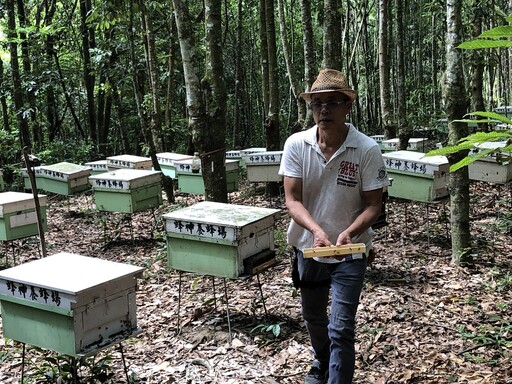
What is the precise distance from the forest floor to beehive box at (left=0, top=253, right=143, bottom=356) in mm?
438

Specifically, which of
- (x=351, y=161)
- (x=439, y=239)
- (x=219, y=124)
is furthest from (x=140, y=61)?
(x=351, y=161)

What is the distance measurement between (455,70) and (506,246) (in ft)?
8.21

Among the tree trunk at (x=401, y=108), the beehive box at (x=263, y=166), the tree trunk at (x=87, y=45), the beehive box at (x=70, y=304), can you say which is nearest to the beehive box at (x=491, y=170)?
the tree trunk at (x=401, y=108)

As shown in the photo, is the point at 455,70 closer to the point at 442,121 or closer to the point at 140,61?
the point at 442,121

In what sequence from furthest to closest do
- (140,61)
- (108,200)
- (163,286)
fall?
(140,61), (108,200), (163,286)

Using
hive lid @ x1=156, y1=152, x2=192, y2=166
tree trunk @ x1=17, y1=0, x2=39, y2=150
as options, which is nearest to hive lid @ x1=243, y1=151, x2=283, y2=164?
hive lid @ x1=156, y1=152, x2=192, y2=166

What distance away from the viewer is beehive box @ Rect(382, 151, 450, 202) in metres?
6.73

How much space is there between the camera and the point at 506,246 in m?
6.91

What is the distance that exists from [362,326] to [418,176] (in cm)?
266

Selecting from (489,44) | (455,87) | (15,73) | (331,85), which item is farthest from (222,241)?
(15,73)

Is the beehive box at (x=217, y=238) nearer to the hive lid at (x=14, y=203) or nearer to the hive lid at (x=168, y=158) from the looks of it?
the hive lid at (x=14, y=203)

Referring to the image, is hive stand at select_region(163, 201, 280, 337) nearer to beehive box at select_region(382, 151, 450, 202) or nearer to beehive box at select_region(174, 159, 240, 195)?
beehive box at select_region(382, 151, 450, 202)

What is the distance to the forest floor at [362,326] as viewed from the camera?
416 centimetres

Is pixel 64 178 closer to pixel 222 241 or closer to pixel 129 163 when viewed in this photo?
pixel 129 163
